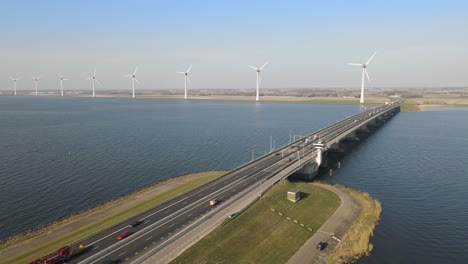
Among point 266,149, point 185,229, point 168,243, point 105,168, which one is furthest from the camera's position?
point 266,149

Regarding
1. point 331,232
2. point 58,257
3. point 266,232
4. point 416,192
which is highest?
point 58,257

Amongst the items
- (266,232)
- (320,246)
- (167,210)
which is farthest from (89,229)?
(320,246)

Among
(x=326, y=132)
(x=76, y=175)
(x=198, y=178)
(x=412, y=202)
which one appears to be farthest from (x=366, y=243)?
(x=326, y=132)

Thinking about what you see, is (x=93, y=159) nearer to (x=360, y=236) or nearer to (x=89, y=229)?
(x=89, y=229)

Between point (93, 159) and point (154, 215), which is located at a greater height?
point (154, 215)

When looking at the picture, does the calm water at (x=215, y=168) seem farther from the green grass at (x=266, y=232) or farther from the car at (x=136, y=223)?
the car at (x=136, y=223)

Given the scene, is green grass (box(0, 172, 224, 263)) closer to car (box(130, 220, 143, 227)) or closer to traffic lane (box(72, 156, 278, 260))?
traffic lane (box(72, 156, 278, 260))

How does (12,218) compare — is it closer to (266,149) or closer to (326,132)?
(266,149)
